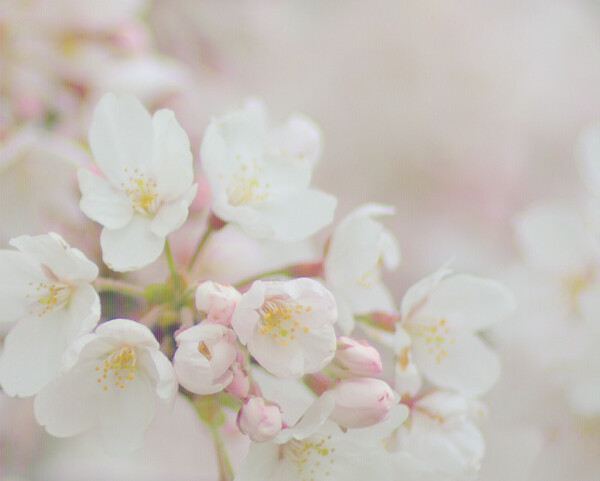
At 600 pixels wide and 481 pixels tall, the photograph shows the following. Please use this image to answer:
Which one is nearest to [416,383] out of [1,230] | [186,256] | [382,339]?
[382,339]

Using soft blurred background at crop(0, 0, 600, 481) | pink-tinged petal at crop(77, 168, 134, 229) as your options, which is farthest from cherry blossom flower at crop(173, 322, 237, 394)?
soft blurred background at crop(0, 0, 600, 481)

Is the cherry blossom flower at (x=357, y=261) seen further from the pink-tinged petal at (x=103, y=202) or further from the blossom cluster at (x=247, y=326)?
the pink-tinged petal at (x=103, y=202)

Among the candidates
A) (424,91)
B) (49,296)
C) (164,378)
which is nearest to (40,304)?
(49,296)

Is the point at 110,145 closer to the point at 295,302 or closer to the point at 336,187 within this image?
the point at 295,302

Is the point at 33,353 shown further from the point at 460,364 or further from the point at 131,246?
the point at 460,364

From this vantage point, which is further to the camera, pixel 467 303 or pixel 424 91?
pixel 424 91

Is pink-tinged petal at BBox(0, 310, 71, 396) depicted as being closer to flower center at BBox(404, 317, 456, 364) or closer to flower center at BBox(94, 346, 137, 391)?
flower center at BBox(94, 346, 137, 391)
